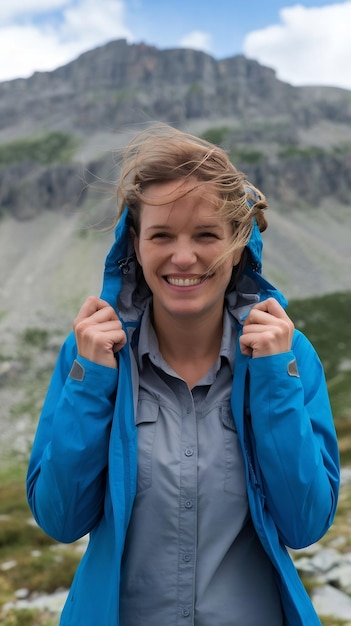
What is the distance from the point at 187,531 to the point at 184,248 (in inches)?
72.2

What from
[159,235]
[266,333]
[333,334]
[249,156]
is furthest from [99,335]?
[249,156]

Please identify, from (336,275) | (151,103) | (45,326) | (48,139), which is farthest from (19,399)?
(151,103)

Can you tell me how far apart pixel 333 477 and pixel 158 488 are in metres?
1.19

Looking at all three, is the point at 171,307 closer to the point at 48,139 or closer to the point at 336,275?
the point at 336,275

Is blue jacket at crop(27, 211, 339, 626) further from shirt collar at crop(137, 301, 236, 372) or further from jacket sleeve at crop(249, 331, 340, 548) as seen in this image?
shirt collar at crop(137, 301, 236, 372)

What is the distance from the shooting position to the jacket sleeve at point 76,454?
3615mm

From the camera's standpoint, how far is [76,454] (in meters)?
3.59

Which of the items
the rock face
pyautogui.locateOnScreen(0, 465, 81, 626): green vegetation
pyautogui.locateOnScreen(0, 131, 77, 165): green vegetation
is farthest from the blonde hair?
pyautogui.locateOnScreen(0, 131, 77, 165): green vegetation

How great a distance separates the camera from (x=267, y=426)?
3600 mm

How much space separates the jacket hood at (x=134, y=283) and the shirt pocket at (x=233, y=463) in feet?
2.76

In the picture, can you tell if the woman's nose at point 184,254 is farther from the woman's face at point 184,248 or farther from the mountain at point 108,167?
the mountain at point 108,167

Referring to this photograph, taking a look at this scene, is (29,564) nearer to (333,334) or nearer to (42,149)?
(333,334)

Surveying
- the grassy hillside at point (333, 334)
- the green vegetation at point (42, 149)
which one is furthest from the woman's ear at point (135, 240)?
the green vegetation at point (42, 149)

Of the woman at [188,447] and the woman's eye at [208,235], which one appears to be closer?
the woman at [188,447]
